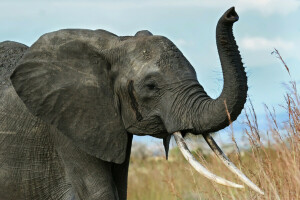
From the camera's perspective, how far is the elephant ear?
6.61 meters

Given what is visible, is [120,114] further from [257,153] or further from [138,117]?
[257,153]

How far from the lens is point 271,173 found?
6926 millimetres

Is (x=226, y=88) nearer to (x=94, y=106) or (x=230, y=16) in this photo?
(x=230, y=16)

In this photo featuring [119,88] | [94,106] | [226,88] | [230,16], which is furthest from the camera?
[94,106]

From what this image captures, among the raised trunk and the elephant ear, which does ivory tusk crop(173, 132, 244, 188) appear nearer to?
Answer: the raised trunk

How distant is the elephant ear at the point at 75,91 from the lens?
661cm

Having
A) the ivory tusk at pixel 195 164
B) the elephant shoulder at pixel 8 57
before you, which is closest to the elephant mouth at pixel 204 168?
the ivory tusk at pixel 195 164

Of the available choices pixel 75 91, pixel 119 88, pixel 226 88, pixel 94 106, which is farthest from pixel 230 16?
pixel 75 91

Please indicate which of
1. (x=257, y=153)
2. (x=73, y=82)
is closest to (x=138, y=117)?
(x=73, y=82)

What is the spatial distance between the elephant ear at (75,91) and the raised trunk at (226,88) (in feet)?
2.76

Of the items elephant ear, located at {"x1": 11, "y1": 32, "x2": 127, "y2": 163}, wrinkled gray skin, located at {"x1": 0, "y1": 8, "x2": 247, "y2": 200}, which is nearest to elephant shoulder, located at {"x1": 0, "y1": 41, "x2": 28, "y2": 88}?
wrinkled gray skin, located at {"x1": 0, "y1": 8, "x2": 247, "y2": 200}

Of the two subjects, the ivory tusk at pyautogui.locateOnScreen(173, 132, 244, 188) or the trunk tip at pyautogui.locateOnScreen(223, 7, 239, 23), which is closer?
the trunk tip at pyautogui.locateOnScreen(223, 7, 239, 23)

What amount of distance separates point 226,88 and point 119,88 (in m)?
0.93

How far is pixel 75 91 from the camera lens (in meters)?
6.71
